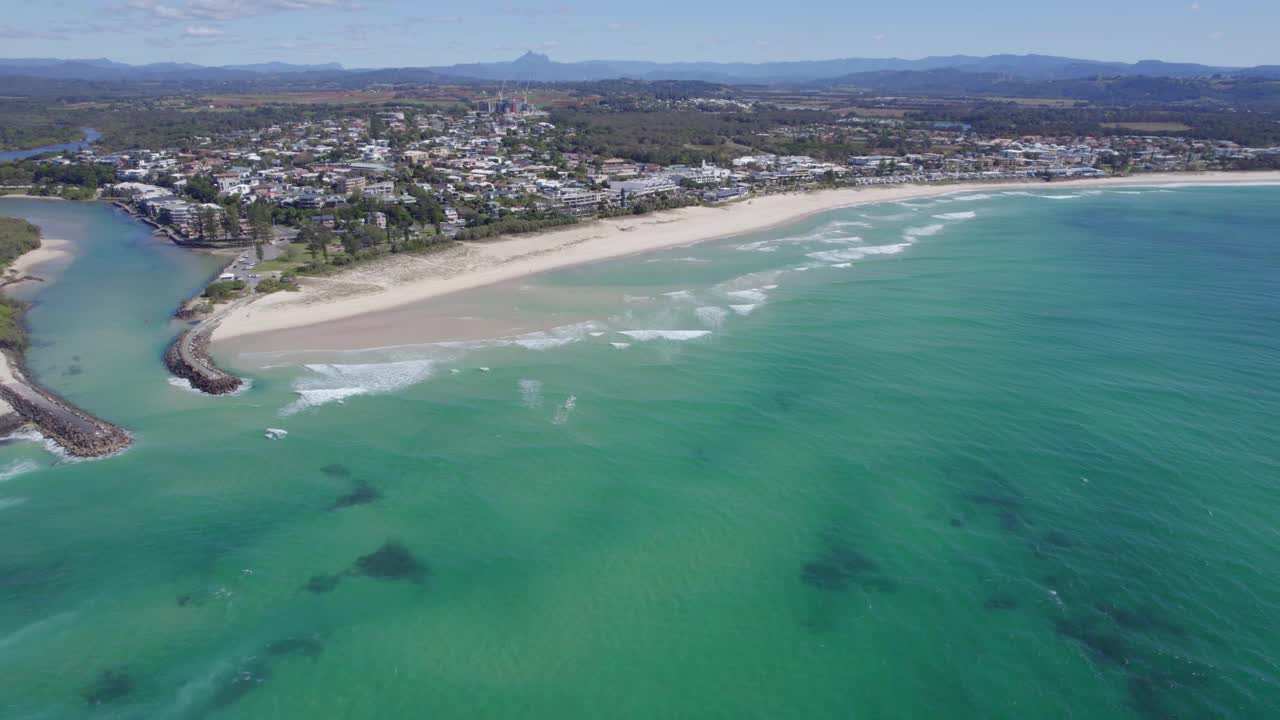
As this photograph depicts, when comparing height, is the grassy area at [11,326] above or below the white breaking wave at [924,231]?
below

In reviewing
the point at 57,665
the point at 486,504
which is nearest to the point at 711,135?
the point at 486,504

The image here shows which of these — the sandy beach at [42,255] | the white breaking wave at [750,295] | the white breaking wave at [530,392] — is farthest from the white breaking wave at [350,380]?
the sandy beach at [42,255]

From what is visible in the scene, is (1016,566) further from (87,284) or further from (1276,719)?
(87,284)

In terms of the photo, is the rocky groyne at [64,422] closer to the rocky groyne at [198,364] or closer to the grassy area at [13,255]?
the rocky groyne at [198,364]

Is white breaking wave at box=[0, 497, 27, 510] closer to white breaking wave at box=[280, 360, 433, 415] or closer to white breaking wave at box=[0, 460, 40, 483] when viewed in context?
white breaking wave at box=[0, 460, 40, 483]

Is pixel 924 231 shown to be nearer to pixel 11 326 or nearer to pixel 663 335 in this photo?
pixel 663 335

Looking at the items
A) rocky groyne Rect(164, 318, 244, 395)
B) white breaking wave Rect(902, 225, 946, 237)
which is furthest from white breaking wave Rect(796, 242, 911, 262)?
rocky groyne Rect(164, 318, 244, 395)
